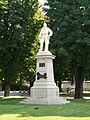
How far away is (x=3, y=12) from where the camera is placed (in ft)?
88.5

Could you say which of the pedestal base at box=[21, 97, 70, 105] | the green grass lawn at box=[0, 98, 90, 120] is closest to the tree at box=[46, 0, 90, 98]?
the pedestal base at box=[21, 97, 70, 105]

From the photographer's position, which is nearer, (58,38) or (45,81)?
(45,81)

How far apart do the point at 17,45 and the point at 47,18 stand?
433cm

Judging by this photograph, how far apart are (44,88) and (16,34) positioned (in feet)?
29.5

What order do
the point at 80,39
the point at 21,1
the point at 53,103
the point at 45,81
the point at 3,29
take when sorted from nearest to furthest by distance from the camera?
the point at 53,103 → the point at 45,81 → the point at 80,39 → the point at 3,29 → the point at 21,1

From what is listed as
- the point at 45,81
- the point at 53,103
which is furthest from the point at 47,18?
the point at 53,103

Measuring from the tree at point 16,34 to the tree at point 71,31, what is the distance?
2.39 m

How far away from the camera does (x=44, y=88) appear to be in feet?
61.9

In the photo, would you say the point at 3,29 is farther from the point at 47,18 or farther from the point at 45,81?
the point at 45,81

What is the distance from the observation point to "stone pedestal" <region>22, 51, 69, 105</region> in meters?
18.2

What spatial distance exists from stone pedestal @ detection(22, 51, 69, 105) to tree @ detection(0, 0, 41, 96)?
7.09 metres

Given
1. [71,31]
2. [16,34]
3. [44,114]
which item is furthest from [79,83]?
[44,114]

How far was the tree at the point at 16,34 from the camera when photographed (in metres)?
26.7

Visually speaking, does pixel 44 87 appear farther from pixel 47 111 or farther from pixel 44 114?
pixel 44 114
